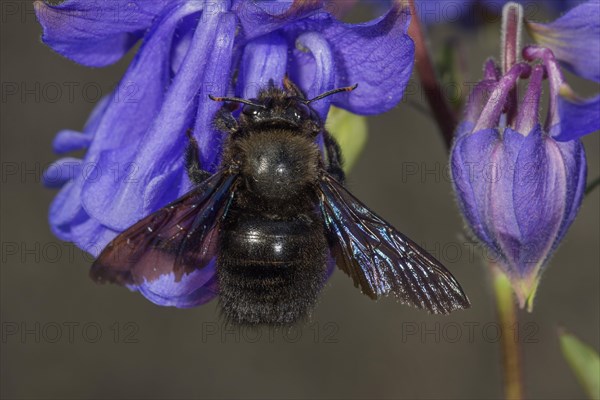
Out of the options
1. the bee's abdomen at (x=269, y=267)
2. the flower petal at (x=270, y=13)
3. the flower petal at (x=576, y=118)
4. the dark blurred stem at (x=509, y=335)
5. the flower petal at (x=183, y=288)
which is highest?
the flower petal at (x=270, y=13)

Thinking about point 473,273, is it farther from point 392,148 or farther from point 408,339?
point 392,148

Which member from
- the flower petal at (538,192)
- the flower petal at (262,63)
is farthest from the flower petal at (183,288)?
the flower petal at (538,192)

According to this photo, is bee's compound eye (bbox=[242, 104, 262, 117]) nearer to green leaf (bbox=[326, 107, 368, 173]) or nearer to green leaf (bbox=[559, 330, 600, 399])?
green leaf (bbox=[326, 107, 368, 173])

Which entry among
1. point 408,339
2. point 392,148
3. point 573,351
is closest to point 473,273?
Answer: point 408,339

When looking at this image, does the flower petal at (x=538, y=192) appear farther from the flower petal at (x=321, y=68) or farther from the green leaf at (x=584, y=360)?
the green leaf at (x=584, y=360)

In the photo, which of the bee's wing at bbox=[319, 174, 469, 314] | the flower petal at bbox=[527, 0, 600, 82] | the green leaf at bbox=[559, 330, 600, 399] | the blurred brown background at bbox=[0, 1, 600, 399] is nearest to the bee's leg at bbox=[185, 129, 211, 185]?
the bee's wing at bbox=[319, 174, 469, 314]

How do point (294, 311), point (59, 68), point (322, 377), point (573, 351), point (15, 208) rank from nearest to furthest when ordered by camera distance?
point (294, 311)
point (573, 351)
point (322, 377)
point (15, 208)
point (59, 68)
